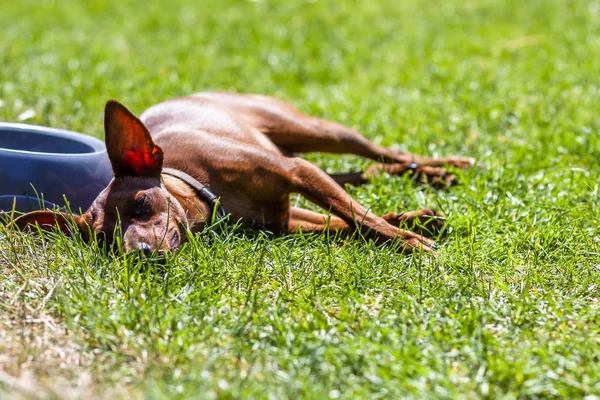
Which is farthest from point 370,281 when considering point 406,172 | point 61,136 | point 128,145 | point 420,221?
point 61,136

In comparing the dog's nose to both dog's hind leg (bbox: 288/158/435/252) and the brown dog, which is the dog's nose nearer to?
the brown dog

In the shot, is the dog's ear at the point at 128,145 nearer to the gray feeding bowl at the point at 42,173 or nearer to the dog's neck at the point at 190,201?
the dog's neck at the point at 190,201

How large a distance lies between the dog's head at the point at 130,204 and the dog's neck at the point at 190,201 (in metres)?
0.09

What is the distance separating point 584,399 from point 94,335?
5.69ft

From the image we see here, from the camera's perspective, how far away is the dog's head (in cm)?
347

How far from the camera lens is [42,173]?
3846 millimetres

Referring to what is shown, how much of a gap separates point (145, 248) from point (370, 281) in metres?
1.00

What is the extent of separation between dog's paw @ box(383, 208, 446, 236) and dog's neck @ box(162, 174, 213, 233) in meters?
0.95

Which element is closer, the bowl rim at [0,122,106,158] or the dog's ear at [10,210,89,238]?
the dog's ear at [10,210,89,238]

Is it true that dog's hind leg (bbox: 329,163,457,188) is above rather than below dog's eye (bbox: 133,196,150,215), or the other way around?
below

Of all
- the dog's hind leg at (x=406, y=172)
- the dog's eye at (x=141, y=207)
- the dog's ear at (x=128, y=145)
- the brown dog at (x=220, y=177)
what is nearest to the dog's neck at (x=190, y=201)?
the brown dog at (x=220, y=177)

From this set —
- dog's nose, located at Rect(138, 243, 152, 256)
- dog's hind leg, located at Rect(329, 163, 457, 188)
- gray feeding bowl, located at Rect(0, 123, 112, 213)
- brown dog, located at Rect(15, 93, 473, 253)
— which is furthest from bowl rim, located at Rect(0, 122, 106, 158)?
dog's hind leg, located at Rect(329, 163, 457, 188)

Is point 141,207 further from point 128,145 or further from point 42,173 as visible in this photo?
point 42,173

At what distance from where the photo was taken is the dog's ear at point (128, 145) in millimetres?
3601
